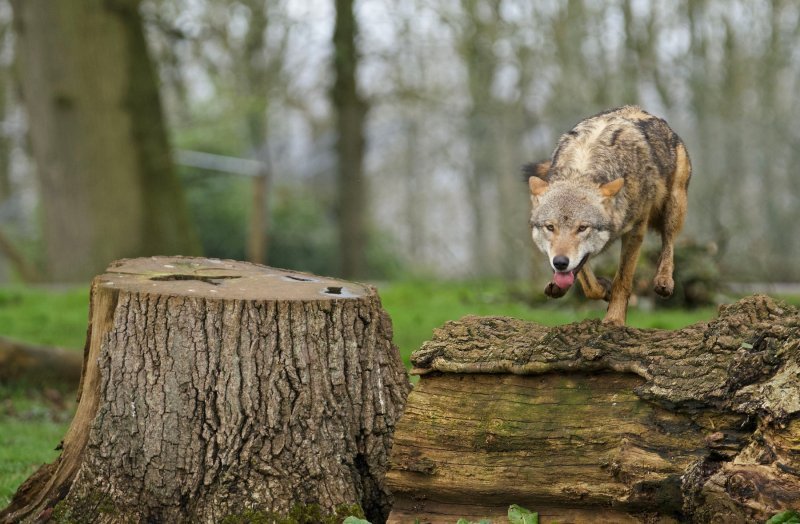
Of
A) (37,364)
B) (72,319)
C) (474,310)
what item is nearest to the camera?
(37,364)

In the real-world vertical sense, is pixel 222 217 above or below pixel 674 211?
above

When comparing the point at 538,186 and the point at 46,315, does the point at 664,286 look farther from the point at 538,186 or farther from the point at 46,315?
the point at 46,315

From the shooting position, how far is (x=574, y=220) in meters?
5.50

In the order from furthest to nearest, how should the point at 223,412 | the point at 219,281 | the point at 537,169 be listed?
the point at 537,169 < the point at 219,281 < the point at 223,412

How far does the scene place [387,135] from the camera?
69.9ft

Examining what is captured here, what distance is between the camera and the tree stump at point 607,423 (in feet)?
13.8

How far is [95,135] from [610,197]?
12.1m

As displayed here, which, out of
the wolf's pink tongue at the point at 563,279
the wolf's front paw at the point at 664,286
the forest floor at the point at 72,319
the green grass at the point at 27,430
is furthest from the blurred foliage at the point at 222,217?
the wolf's pink tongue at the point at 563,279

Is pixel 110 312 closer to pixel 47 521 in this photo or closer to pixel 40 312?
pixel 47 521

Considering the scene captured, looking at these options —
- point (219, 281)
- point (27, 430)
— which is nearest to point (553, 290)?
point (219, 281)

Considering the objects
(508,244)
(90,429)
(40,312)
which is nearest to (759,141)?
(508,244)

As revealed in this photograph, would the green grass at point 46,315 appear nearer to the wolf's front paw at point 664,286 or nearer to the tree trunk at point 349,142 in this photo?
the wolf's front paw at point 664,286

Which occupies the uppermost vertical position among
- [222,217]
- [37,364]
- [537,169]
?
[222,217]

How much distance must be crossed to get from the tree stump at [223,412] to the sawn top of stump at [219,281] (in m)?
0.03
